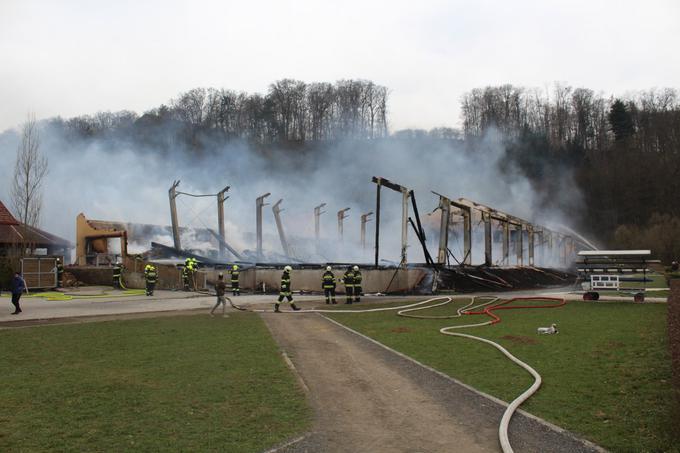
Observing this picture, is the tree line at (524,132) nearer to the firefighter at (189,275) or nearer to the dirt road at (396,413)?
the firefighter at (189,275)

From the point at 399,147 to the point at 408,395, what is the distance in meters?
62.1

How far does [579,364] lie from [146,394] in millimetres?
6954

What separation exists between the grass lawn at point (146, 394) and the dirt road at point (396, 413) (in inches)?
16.1

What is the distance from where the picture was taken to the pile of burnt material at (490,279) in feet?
92.1

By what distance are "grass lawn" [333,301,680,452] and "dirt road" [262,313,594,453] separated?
0.42 meters

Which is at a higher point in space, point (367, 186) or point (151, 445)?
point (367, 186)

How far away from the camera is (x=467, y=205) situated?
3278 cm

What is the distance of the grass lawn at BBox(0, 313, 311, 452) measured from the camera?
5.61 m

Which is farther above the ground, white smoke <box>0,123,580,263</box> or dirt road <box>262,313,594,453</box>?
white smoke <box>0,123,580,263</box>

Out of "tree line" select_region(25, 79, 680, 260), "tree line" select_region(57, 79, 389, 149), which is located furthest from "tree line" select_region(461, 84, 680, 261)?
"tree line" select_region(57, 79, 389, 149)

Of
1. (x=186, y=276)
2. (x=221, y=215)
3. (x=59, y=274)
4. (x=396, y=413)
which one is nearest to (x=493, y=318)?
(x=396, y=413)

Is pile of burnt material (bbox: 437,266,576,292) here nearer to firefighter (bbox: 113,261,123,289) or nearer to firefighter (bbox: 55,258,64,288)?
firefighter (bbox: 113,261,123,289)

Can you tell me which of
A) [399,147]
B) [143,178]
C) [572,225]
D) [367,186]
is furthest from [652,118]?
[143,178]

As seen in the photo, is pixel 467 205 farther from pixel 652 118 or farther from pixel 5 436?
pixel 652 118
